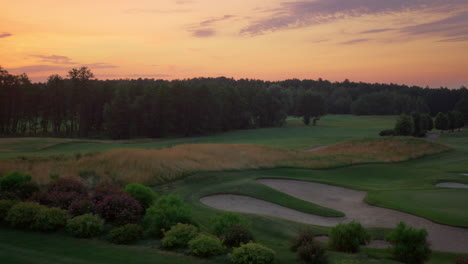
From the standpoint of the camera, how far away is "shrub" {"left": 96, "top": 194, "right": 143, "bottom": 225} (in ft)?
38.3

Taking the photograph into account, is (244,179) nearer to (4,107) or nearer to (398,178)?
(398,178)

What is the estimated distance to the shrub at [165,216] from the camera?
1084 centimetres

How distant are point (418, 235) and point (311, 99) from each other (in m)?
91.4

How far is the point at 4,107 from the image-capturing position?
64.6m

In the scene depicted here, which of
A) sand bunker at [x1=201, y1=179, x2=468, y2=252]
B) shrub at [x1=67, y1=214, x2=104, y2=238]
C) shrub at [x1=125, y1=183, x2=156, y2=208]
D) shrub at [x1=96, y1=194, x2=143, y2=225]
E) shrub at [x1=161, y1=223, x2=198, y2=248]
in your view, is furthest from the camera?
sand bunker at [x1=201, y1=179, x2=468, y2=252]

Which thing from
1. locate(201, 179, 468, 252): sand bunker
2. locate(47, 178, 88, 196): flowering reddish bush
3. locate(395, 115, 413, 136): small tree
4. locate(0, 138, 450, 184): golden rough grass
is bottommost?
locate(201, 179, 468, 252): sand bunker

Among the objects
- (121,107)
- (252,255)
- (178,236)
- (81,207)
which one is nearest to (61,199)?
(81,207)

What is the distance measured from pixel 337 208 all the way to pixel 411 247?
29.8 ft

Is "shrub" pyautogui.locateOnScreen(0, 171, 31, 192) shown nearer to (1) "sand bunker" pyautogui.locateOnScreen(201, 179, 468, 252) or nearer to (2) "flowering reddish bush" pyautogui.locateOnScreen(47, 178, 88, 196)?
(2) "flowering reddish bush" pyautogui.locateOnScreen(47, 178, 88, 196)

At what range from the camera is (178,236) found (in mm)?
9883

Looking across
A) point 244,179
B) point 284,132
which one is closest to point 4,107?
point 284,132

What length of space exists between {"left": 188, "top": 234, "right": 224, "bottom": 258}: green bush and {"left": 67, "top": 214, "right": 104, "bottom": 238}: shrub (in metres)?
3.01

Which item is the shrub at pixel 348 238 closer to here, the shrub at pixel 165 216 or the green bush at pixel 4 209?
the shrub at pixel 165 216

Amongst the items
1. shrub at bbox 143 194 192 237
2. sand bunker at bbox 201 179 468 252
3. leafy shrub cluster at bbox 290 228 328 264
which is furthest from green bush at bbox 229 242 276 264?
sand bunker at bbox 201 179 468 252
